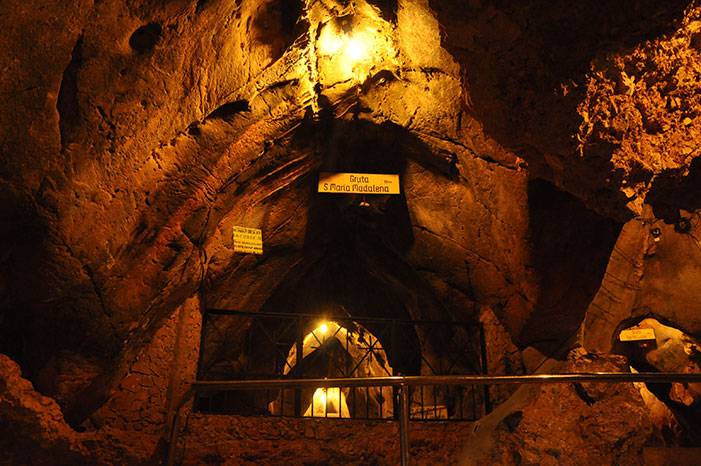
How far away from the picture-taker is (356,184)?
221 inches

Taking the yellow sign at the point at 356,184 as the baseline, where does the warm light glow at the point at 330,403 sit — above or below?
below

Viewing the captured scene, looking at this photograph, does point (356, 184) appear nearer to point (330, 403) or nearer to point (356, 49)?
point (356, 49)

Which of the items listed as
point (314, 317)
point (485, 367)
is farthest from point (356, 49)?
point (485, 367)

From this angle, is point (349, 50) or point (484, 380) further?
point (349, 50)

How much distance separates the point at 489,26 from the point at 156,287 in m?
3.09

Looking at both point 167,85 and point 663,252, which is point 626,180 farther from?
point 663,252

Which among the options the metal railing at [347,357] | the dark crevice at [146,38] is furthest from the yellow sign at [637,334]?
the dark crevice at [146,38]

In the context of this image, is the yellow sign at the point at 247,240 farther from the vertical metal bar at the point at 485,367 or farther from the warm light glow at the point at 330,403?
the warm light glow at the point at 330,403

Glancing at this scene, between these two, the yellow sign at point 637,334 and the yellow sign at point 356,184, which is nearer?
the yellow sign at point 356,184

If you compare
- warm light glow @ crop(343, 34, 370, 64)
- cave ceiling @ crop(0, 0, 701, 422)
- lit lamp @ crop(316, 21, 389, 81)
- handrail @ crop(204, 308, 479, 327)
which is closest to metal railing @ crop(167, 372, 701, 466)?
cave ceiling @ crop(0, 0, 701, 422)

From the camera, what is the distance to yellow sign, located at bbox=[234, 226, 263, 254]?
203 inches

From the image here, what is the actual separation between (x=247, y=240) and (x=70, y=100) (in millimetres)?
2425

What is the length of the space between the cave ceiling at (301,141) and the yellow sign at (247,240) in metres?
0.13

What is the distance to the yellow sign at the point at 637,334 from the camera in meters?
10.5
